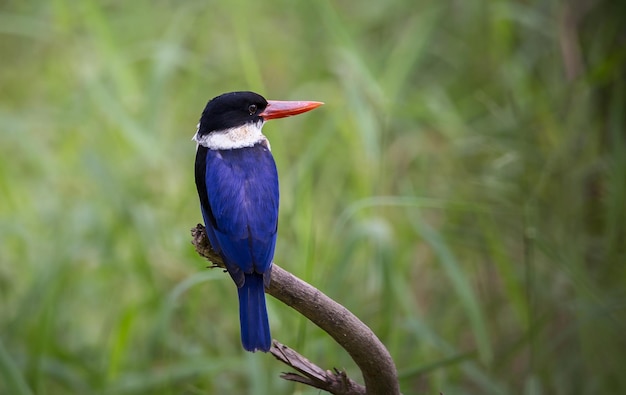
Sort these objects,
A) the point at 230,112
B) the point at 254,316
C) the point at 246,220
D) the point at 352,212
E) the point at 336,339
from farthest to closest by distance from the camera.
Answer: the point at 352,212
the point at 230,112
the point at 246,220
the point at 254,316
the point at 336,339

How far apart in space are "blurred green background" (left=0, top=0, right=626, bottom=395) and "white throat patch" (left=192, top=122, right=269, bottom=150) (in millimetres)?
450

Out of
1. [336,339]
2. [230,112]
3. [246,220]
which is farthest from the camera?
[230,112]

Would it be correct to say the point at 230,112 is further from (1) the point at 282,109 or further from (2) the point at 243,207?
(2) the point at 243,207

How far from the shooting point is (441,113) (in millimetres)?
4125

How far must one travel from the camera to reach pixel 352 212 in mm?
3197

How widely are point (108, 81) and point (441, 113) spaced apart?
60.4 inches

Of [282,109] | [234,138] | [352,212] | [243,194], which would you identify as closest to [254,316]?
[243,194]

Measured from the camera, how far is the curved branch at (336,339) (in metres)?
1.99

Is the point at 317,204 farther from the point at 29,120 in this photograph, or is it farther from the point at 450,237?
the point at 29,120

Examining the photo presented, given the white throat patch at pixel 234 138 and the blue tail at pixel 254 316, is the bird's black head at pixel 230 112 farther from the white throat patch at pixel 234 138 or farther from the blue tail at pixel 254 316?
the blue tail at pixel 254 316

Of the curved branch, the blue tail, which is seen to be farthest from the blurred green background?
the curved branch

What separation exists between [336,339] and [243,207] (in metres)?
0.52

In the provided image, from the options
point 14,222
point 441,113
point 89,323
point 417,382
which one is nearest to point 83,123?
point 14,222

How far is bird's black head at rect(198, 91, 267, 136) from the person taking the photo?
2719 mm
